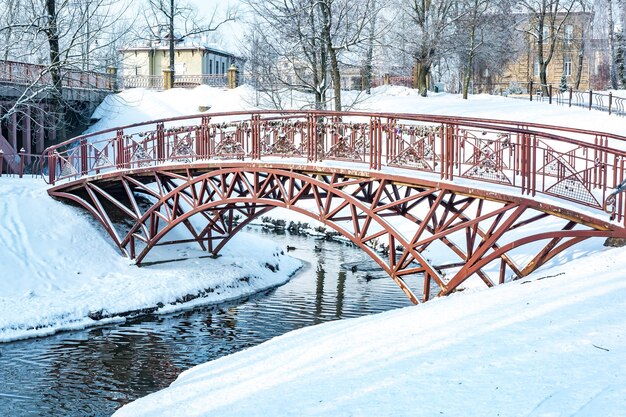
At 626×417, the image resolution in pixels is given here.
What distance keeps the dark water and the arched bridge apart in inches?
67.5

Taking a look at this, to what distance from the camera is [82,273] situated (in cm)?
1880

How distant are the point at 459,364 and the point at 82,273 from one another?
12930 millimetres

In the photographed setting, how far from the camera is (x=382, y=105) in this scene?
123 feet

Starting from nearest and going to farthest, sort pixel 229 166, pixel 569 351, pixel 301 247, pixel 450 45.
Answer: pixel 569 351 < pixel 229 166 < pixel 301 247 < pixel 450 45

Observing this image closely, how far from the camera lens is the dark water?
40.2 ft

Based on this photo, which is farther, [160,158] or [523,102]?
[523,102]

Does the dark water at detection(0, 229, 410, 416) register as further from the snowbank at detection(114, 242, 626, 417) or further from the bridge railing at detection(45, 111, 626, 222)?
the bridge railing at detection(45, 111, 626, 222)

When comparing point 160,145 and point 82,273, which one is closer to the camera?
point 82,273

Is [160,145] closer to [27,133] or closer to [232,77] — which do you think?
[27,133]

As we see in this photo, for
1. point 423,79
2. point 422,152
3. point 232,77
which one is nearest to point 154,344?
point 422,152

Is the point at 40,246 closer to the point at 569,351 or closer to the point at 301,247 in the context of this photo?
the point at 301,247

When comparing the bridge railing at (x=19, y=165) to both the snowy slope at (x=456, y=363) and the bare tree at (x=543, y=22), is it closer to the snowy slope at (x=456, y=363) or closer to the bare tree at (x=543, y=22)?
the snowy slope at (x=456, y=363)

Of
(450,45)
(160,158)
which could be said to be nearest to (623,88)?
(450,45)

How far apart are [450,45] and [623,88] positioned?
827 cm
